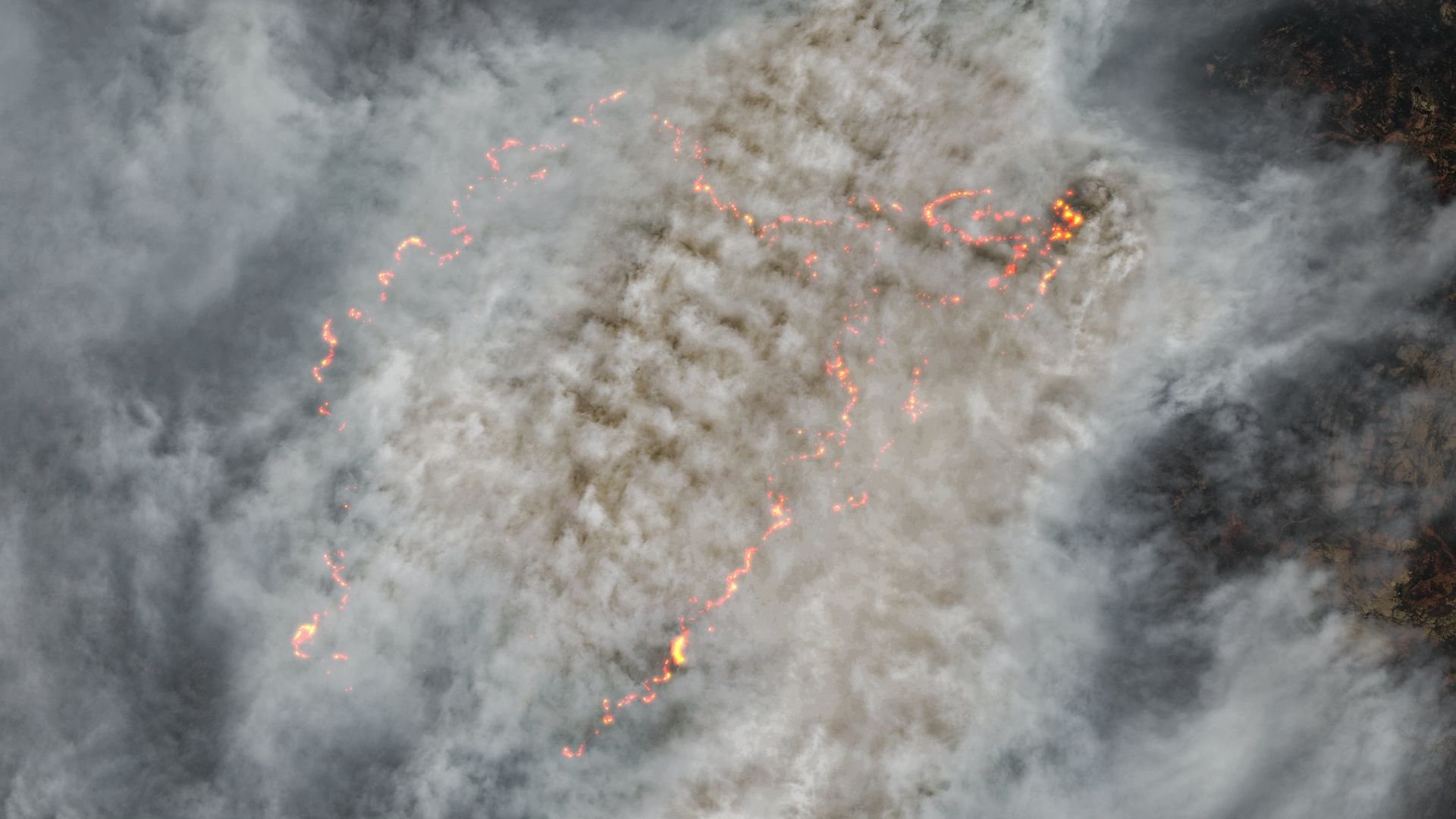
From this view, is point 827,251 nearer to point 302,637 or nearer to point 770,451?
point 770,451

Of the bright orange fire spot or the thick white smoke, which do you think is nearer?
the thick white smoke

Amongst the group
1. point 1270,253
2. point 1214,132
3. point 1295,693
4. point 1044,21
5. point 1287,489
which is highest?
point 1044,21

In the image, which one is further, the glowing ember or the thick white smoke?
the glowing ember

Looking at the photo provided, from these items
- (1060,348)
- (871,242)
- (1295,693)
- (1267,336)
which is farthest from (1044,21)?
(1295,693)

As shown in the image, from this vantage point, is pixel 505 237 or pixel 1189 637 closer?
pixel 1189 637

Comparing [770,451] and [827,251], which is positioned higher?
[827,251]

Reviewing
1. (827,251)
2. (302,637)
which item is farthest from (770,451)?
(302,637)

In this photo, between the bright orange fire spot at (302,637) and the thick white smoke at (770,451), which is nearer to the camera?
the thick white smoke at (770,451)

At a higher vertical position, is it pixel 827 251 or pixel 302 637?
pixel 827 251

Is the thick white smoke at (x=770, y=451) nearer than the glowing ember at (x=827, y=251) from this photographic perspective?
Yes

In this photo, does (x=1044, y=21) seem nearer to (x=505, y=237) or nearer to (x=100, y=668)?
(x=505, y=237)

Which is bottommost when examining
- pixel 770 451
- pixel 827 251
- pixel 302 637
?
pixel 770 451
